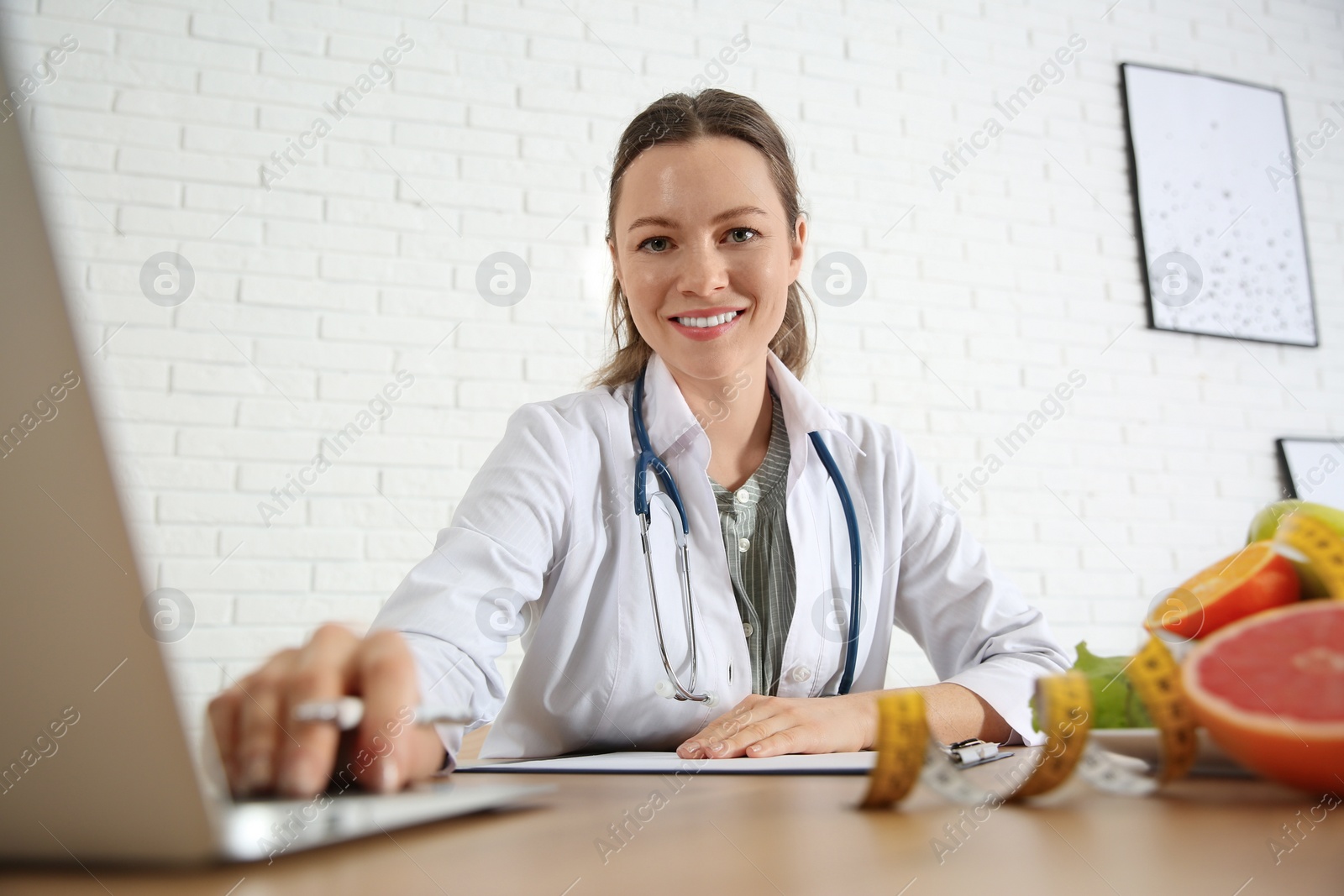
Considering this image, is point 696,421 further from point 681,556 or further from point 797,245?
point 797,245

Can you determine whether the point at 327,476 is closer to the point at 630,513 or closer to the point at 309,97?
the point at 309,97

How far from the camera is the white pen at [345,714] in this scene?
374 millimetres

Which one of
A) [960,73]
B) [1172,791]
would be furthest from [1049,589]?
[1172,791]

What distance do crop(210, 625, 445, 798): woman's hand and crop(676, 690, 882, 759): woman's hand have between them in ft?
1.43

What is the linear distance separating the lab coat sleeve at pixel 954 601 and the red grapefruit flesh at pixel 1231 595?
73cm

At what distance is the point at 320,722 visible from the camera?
379 millimetres

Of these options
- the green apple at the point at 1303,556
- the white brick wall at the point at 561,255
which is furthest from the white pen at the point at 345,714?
the white brick wall at the point at 561,255

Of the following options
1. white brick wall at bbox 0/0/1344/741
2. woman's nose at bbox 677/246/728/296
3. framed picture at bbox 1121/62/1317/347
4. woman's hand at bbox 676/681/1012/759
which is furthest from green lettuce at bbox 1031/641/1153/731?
framed picture at bbox 1121/62/1317/347

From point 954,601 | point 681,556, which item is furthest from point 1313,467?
point 681,556

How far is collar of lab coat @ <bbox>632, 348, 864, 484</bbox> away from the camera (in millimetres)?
1415

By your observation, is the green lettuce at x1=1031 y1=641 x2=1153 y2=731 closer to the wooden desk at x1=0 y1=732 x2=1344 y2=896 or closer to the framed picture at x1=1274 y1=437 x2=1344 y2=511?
the wooden desk at x1=0 y1=732 x2=1344 y2=896

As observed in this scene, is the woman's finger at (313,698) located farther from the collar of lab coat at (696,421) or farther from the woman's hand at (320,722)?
the collar of lab coat at (696,421)

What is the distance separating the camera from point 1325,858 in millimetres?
330

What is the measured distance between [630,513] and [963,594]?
1.70 ft
